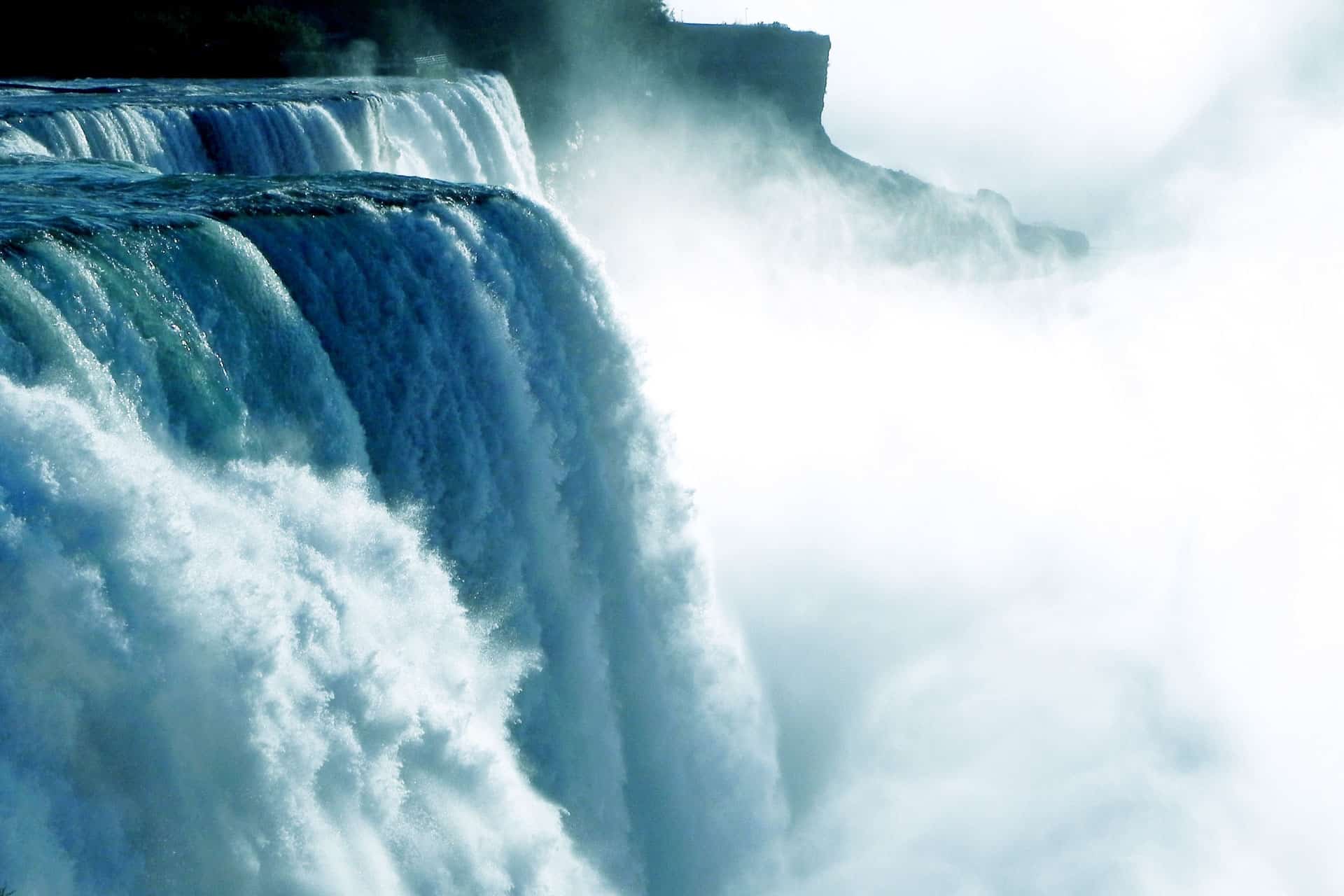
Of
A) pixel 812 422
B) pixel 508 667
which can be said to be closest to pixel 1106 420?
pixel 812 422

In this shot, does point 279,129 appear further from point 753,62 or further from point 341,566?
point 753,62

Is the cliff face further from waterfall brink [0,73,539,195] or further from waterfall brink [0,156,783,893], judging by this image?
waterfall brink [0,156,783,893]

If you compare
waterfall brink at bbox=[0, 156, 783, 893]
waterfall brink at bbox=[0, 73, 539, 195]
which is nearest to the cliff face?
waterfall brink at bbox=[0, 73, 539, 195]

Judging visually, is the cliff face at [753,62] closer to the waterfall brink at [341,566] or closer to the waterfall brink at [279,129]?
the waterfall brink at [279,129]

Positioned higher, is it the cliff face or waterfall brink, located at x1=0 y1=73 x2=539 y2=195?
the cliff face

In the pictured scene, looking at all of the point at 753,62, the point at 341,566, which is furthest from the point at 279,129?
the point at 753,62

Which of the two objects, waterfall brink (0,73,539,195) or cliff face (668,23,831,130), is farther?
cliff face (668,23,831,130)
